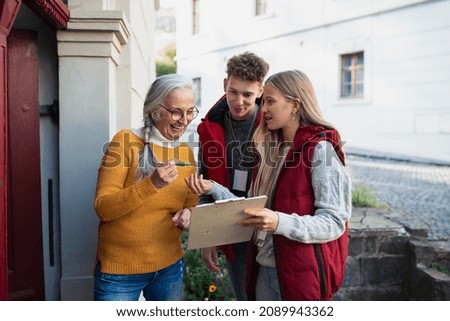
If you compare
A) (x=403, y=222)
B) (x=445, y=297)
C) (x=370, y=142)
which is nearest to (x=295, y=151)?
(x=445, y=297)

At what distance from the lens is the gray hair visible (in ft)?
5.62

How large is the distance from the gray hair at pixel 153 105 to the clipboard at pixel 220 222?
0.96 ft

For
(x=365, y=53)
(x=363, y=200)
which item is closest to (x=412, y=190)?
(x=363, y=200)

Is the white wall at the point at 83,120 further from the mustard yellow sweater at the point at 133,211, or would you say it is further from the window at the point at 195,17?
the window at the point at 195,17

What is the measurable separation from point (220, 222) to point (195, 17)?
9339 millimetres

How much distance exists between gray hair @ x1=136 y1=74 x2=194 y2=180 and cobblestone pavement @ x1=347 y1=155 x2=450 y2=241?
3247 mm

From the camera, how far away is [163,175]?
1561 mm

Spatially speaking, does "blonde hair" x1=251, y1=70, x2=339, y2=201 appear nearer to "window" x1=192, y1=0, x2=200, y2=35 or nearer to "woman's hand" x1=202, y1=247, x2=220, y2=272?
"woman's hand" x1=202, y1=247, x2=220, y2=272

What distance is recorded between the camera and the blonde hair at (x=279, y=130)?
162cm

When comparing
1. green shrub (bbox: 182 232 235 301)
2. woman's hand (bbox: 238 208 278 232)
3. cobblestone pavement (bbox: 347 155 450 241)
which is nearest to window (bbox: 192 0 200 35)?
cobblestone pavement (bbox: 347 155 450 241)

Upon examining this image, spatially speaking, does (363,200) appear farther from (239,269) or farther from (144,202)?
(144,202)

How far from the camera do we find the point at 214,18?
34.9 ft
